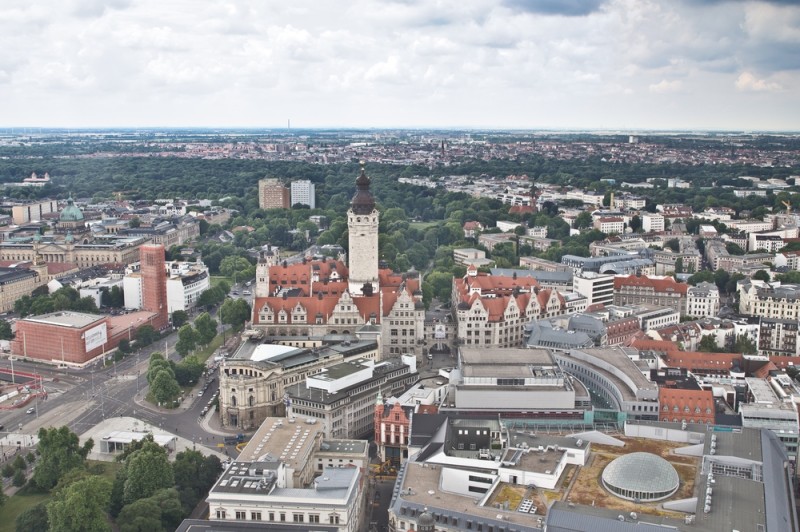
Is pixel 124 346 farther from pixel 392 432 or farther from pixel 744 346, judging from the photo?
pixel 744 346

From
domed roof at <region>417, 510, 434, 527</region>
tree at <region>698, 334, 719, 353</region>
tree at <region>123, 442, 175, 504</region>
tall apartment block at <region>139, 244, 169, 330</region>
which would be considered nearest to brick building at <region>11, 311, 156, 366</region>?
tall apartment block at <region>139, 244, 169, 330</region>

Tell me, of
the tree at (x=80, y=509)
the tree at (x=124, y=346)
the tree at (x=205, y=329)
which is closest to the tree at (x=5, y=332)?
the tree at (x=124, y=346)

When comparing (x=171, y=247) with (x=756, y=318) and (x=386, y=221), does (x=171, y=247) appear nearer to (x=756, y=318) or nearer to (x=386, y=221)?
(x=386, y=221)

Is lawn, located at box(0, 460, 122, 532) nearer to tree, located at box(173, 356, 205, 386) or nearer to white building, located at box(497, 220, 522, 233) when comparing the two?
tree, located at box(173, 356, 205, 386)

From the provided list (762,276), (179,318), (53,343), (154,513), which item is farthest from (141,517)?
(762,276)

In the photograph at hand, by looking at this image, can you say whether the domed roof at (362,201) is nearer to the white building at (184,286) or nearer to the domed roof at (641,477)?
the white building at (184,286)
